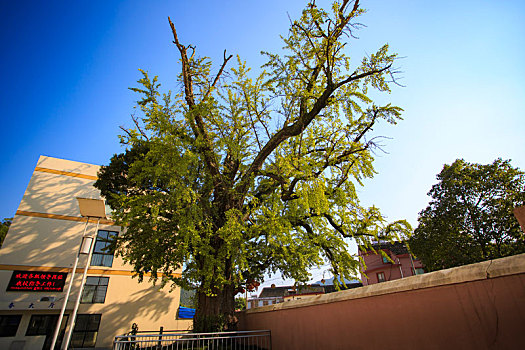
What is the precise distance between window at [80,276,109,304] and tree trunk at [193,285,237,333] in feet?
39.4

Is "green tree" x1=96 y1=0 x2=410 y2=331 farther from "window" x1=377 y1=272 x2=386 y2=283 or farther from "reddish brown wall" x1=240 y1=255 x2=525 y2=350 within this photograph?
"window" x1=377 y1=272 x2=386 y2=283

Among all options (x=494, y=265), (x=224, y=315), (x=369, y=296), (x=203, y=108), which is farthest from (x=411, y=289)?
(x=203, y=108)

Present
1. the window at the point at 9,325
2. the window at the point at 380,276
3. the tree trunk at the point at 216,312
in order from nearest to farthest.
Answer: the tree trunk at the point at 216,312 → the window at the point at 9,325 → the window at the point at 380,276

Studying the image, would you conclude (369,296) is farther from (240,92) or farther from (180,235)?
(240,92)

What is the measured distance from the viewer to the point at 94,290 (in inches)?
682

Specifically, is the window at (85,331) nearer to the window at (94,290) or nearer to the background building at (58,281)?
the background building at (58,281)

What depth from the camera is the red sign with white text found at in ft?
52.6

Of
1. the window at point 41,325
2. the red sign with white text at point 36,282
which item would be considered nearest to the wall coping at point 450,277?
the red sign with white text at point 36,282

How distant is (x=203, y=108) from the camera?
9.09 m

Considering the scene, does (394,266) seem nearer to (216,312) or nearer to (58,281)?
(216,312)

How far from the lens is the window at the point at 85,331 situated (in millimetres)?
15950

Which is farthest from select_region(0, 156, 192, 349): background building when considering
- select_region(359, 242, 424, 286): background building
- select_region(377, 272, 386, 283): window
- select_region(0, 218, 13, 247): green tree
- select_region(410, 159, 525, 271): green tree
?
select_region(377, 272, 386, 283): window

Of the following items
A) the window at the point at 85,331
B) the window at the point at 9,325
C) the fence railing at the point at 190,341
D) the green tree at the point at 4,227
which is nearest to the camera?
the fence railing at the point at 190,341

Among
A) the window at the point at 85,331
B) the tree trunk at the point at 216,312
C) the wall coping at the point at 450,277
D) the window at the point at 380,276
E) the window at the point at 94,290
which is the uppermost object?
the window at the point at 380,276
